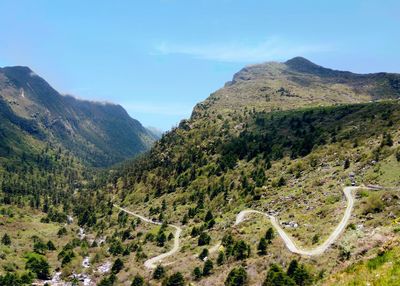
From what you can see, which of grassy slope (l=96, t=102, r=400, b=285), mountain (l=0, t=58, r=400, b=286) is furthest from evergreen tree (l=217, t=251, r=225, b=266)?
grassy slope (l=96, t=102, r=400, b=285)

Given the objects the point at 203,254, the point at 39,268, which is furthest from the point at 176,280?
the point at 39,268

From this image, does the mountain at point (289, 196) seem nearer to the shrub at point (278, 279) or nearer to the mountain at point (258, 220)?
the shrub at point (278, 279)

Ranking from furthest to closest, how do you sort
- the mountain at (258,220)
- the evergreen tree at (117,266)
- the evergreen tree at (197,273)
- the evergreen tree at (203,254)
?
the evergreen tree at (117,266) → the evergreen tree at (203,254) → the evergreen tree at (197,273) → the mountain at (258,220)

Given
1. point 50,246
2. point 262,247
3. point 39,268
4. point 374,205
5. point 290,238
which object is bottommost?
point 50,246

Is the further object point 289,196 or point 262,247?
point 289,196

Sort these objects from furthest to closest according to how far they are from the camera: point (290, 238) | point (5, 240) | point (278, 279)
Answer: point (5, 240) < point (290, 238) < point (278, 279)

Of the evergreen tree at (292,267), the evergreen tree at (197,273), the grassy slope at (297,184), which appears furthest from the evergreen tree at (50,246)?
the evergreen tree at (292,267)

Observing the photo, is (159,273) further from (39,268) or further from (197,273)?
(39,268)

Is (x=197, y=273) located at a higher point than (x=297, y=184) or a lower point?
lower

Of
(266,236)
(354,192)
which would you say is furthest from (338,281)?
(354,192)

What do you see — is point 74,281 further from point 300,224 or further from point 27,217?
point 27,217

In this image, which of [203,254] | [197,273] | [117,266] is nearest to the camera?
[197,273]
